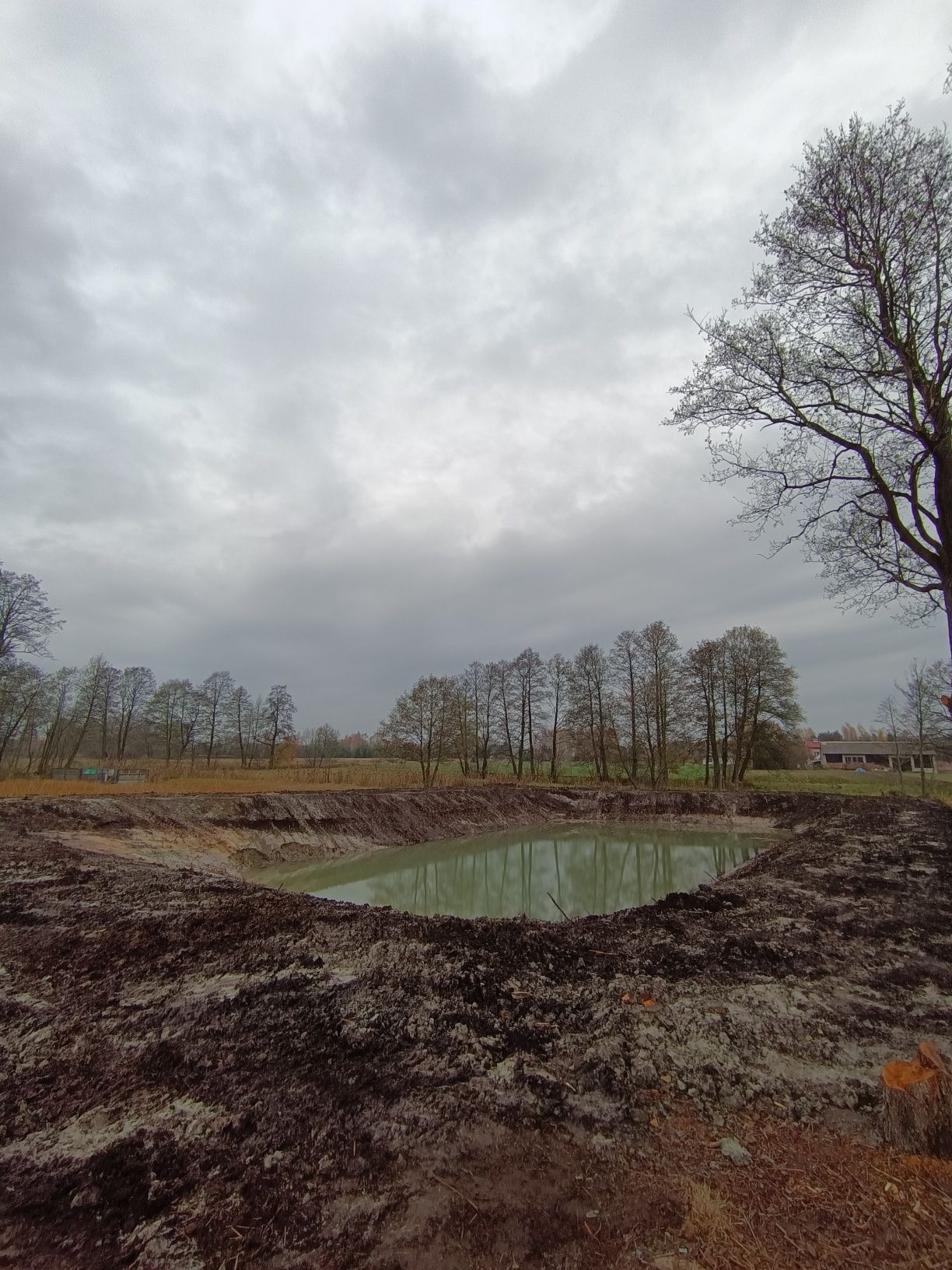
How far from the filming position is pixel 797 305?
8836mm

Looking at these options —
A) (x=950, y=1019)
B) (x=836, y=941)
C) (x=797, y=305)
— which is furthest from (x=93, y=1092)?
(x=797, y=305)

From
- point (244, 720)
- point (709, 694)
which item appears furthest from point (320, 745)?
point (709, 694)

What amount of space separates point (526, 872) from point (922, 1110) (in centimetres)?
1623

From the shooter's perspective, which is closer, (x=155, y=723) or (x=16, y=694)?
(x=16, y=694)

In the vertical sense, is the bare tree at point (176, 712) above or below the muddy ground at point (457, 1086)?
above

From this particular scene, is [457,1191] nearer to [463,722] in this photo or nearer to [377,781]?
[377,781]

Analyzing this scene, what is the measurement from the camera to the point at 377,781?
32.6 m

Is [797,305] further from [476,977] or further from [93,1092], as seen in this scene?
[93,1092]

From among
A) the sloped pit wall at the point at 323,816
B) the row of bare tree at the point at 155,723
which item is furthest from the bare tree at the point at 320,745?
the sloped pit wall at the point at 323,816

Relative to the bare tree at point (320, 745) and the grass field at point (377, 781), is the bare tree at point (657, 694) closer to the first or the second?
the grass field at point (377, 781)

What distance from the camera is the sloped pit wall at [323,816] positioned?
45.0 ft

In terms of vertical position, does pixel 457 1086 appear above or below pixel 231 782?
below

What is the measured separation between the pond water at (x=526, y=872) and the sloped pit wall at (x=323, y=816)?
3.18ft

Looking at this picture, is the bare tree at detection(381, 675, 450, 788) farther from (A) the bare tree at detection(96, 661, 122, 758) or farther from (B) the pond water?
(A) the bare tree at detection(96, 661, 122, 758)
